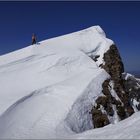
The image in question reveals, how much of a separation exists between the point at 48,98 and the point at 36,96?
1.12 m

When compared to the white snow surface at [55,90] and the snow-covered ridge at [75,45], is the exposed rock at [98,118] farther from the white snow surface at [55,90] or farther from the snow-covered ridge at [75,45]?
the snow-covered ridge at [75,45]

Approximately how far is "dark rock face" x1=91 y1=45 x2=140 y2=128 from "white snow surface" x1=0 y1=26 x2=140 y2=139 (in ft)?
2.27

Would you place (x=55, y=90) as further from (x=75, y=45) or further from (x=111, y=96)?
(x=75, y=45)

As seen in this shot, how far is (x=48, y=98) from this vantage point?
84.9 feet

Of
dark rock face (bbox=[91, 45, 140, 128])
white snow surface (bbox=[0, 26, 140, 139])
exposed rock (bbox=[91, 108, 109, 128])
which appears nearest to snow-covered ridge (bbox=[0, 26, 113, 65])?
white snow surface (bbox=[0, 26, 140, 139])

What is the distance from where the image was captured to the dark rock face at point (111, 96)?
27531mm

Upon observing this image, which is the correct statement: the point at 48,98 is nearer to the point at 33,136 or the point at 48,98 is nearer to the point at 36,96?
the point at 36,96

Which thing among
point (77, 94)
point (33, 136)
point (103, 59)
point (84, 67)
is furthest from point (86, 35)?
point (33, 136)

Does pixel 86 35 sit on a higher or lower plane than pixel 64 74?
higher

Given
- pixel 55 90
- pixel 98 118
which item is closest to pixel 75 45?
pixel 55 90

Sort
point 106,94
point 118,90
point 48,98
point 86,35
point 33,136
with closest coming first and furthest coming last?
point 33,136 → point 48,98 → point 106,94 → point 118,90 → point 86,35

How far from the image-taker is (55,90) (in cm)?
2722

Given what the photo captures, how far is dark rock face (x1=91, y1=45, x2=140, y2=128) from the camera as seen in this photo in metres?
27.5

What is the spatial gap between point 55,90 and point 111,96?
21.5 ft
